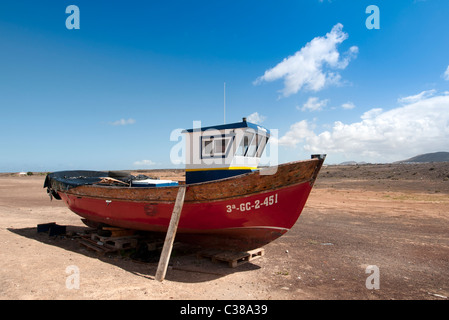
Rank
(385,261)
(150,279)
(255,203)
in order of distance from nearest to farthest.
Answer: (150,279), (255,203), (385,261)

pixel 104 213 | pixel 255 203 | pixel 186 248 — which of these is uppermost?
pixel 255 203

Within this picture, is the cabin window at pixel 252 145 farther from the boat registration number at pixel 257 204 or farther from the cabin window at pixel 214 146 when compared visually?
the boat registration number at pixel 257 204

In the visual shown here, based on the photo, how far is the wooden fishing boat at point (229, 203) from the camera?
5.73 meters

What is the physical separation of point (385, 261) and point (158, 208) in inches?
222

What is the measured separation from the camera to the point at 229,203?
19.4ft

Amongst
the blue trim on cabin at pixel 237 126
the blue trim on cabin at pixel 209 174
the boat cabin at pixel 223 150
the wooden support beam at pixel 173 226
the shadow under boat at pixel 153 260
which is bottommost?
the shadow under boat at pixel 153 260

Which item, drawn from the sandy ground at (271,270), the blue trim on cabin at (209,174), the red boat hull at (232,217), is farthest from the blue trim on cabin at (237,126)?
the sandy ground at (271,270)

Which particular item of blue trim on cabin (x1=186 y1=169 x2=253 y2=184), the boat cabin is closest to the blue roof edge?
the boat cabin

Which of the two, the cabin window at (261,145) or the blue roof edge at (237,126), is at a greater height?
the blue roof edge at (237,126)

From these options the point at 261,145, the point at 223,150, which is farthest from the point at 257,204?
the point at 261,145

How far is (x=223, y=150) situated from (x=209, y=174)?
72cm

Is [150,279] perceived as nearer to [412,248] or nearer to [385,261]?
[385,261]
